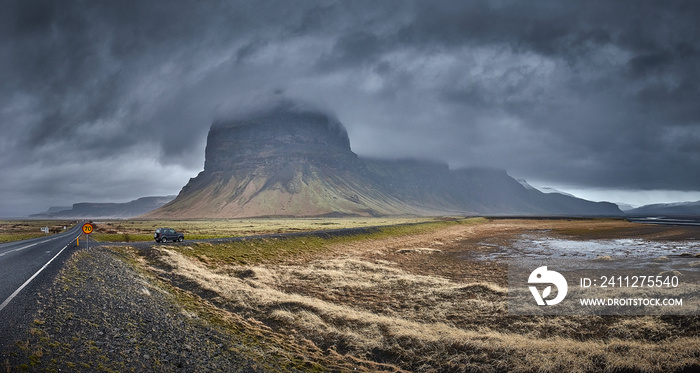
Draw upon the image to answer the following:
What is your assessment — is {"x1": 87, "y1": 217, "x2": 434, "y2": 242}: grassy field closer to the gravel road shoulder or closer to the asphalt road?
the asphalt road

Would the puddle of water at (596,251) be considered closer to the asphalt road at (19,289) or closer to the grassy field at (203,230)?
the asphalt road at (19,289)

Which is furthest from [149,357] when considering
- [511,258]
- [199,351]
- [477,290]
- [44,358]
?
[511,258]

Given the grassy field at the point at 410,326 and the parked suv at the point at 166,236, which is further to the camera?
the parked suv at the point at 166,236

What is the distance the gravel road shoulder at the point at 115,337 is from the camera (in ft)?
29.5

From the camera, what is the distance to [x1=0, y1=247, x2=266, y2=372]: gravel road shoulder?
8.98 metres

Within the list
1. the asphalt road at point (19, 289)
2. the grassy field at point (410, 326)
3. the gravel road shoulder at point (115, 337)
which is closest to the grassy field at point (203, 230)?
the asphalt road at point (19, 289)

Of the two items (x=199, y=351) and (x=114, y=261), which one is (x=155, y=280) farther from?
(x=199, y=351)

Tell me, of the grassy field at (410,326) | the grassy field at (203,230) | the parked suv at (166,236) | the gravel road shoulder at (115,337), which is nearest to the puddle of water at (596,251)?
the grassy field at (410,326)

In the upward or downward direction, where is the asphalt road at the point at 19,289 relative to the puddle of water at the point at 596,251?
upward

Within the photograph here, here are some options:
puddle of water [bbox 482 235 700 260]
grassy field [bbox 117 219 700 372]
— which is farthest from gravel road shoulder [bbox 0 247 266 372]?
puddle of water [bbox 482 235 700 260]

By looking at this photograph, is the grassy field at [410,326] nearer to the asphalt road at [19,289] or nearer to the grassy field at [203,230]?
the asphalt road at [19,289]

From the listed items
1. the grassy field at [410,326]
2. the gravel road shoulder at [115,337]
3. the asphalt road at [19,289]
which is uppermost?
the asphalt road at [19,289]

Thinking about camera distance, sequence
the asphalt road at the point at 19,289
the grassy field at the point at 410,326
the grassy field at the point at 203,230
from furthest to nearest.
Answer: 1. the grassy field at the point at 203,230
2. the grassy field at the point at 410,326
3. the asphalt road at the point at 19,289

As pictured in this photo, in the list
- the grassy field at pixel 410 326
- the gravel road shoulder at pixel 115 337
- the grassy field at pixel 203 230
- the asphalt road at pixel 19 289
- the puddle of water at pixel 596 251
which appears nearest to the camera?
the gravel road shoulder at pixel 115 337
